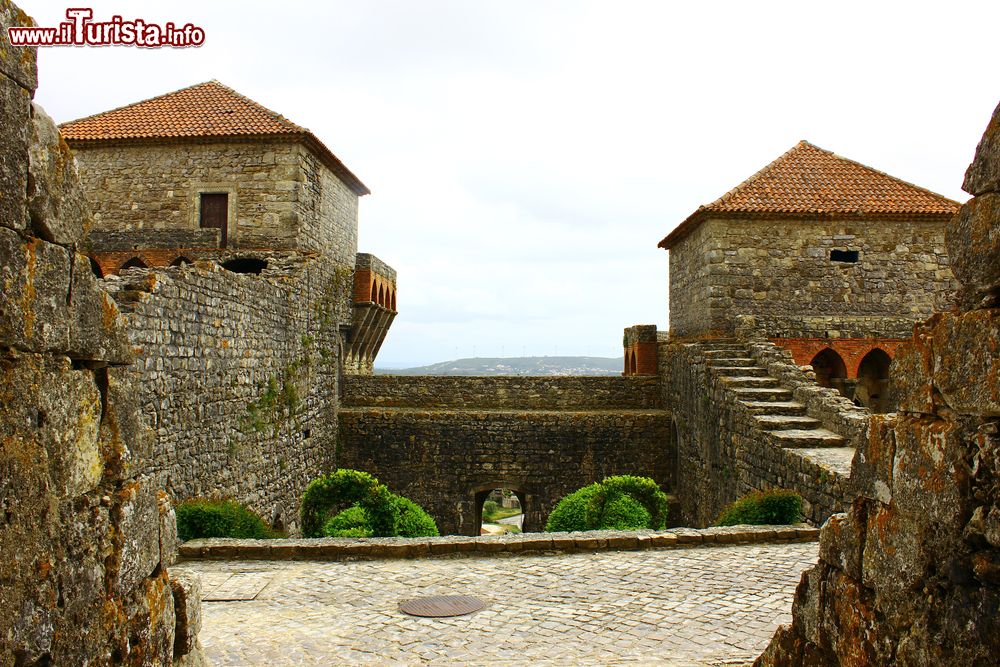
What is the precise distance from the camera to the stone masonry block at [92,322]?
3297 mm

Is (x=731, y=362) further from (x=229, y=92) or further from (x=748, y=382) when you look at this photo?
(x=229, y=92)

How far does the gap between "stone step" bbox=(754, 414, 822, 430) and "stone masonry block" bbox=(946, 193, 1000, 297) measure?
8.89 m

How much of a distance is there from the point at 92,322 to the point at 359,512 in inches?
288

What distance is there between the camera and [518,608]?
6.24 m

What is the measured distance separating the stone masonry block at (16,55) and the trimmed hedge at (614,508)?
28.3 feet

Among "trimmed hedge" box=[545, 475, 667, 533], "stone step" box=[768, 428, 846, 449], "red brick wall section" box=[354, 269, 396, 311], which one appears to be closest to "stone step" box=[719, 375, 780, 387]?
"stone step" box=[768, 428, 846, 449]

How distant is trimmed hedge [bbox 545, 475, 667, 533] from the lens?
10.4 meters

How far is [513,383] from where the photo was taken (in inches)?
779

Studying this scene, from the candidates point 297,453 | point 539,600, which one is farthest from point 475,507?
point 539,600

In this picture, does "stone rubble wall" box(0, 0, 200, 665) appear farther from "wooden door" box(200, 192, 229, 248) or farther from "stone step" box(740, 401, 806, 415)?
"wooden door" box(200, 192, 229, 248)

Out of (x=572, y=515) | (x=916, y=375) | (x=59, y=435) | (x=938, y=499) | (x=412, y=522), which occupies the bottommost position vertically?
(x=412, y=522)

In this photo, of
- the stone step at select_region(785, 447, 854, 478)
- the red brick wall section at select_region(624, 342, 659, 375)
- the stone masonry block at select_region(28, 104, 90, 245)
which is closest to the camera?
the stone masonry block at select_region(28, 104, 90, 245)

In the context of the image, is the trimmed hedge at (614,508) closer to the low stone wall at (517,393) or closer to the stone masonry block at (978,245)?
the stone masonry block at (978,245)

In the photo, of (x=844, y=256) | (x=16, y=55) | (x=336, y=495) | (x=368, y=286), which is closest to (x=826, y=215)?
(x=844, y=256)
